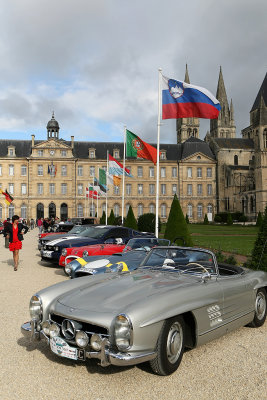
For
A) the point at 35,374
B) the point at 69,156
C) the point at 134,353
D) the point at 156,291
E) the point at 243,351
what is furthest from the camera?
the point at 69,156

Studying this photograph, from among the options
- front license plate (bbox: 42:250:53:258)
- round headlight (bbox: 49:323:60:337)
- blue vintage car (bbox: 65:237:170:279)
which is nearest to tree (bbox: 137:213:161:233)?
front license plate (bbox: 42:250:53:258)

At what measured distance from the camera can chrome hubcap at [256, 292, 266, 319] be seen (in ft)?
17.1

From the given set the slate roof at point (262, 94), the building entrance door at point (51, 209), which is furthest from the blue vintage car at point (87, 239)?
the slate roof at point (262, 94)

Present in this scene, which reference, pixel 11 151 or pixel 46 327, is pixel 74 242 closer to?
pixel 46 327

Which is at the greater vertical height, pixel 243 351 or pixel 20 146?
pixel 20 146

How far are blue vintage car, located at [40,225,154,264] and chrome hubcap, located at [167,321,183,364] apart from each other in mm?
7223

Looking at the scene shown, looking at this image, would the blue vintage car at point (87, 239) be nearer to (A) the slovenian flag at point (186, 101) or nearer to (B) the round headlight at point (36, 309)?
(A) the slovenian flag at point (186, 101)

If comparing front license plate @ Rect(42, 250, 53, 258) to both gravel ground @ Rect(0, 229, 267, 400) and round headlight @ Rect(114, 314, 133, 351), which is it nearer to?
gravel ground @ Rect(0, 229, 267, 400)

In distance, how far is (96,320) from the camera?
11.0ft

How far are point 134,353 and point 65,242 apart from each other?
7926 millimetres

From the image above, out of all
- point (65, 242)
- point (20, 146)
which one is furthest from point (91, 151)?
point (65, 242)

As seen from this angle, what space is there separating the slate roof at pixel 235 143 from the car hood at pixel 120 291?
61432 millimetres

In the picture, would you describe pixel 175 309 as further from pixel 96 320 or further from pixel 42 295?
pixel 42 295

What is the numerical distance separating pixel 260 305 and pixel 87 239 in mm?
6706
